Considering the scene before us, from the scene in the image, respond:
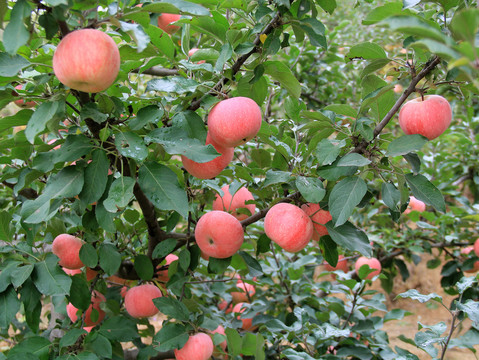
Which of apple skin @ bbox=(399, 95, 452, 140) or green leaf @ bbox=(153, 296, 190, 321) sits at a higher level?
apple skin @ bbox=(399, 95, 452, 140)

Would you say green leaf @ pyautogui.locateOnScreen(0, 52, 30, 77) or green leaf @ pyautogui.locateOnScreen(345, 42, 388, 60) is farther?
green leaf @ pyautogui.locateOnScreen(345, 42, 388, 60)

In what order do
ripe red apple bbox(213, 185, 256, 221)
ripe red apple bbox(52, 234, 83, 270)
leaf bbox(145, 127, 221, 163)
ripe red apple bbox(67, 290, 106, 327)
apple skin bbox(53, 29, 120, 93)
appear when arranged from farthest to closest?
ripe red apple bbox(67, 290, 106, 327) < ripe red apple bbox(213, 185, 256, 221) < ripe red apple bbox(52, 234, 83, 270) < leaf bbox(145, 127, 221, 163) < apple skin bbox(53, 29, 120, 93)

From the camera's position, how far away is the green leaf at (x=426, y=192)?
97cm

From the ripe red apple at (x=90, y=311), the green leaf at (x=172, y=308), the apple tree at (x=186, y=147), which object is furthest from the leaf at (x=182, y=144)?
the ripe red apple at (x=90, y=311)

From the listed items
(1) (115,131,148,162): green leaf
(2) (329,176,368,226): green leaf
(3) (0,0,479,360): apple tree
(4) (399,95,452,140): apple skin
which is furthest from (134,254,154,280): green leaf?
(4) (399,95,452,140): apple skin

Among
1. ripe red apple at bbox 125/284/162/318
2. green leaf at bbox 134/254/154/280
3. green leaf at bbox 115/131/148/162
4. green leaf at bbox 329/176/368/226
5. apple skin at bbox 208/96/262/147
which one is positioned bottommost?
ripe red apple at bbox 125/284/162/318

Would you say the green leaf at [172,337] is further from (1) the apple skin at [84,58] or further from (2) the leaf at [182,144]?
(1) the apple skin at [84,58]

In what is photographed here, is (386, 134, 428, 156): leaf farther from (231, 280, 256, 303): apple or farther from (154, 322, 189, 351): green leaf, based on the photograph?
(231, 280, 256, 303): apple

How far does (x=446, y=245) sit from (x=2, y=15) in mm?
2233

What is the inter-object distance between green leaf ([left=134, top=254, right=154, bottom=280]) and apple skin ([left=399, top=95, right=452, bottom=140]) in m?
0.91

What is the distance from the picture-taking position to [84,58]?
2.51 feet

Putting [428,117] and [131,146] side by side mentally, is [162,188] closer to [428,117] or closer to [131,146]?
[131,146]

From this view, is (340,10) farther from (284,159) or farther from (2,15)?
(2,15)

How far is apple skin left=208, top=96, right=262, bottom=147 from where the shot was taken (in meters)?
0.94
